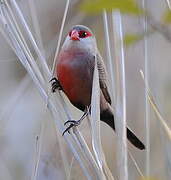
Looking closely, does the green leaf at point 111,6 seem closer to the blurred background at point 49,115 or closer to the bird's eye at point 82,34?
the blurred background at point 49,115

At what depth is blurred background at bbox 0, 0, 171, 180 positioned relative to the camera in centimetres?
167

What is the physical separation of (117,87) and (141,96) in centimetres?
90

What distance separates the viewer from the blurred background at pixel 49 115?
65.9 inches

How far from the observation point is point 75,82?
5.56 feet

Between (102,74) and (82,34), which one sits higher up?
(82,34)

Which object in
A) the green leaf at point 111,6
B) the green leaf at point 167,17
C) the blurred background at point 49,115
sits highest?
the green leaf at point 111,6

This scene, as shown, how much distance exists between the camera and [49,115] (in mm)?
1607

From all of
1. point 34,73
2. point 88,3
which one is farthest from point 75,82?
point 88,3

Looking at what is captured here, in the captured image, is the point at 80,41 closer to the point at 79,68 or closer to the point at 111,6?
the point at 79,68

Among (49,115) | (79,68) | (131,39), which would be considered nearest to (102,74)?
(79,68)

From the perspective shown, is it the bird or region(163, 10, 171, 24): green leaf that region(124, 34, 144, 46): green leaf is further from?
the bird

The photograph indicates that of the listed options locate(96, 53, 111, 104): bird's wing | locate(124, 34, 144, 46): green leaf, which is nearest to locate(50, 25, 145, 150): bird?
locate(96, 53, 111, 104): bird's wing

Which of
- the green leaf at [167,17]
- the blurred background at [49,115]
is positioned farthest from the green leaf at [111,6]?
the blurred background at [49,115]

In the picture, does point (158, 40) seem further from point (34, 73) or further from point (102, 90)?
point (34, 73)
